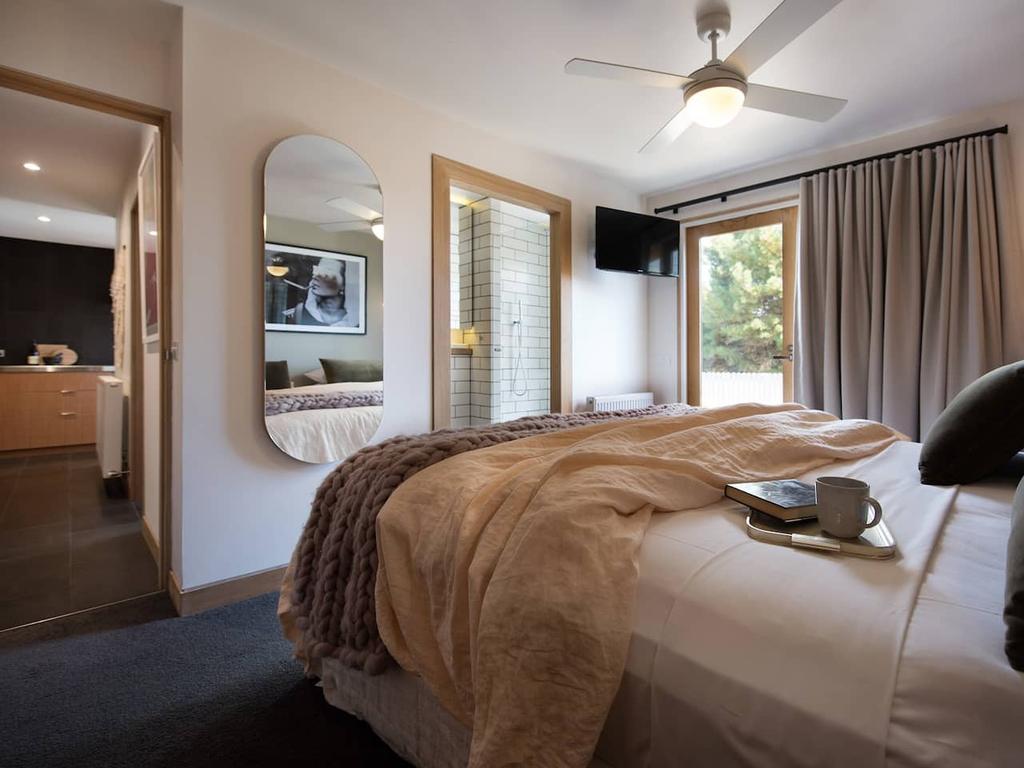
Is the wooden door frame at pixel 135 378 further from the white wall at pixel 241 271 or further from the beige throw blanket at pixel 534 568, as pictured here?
the beige throw blanket at pixel 534 568

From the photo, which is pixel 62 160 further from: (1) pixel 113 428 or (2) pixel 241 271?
(2) pixel 241 271

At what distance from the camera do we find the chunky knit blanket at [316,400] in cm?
231

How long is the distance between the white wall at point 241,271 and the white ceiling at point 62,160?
1.14m

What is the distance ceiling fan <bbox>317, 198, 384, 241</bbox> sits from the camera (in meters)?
2.56

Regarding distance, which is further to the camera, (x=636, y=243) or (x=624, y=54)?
(x=636, y=243)

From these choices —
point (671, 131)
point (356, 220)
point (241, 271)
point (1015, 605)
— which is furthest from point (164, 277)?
point (1015, 605)

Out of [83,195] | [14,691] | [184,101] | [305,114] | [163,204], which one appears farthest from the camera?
[83,195]

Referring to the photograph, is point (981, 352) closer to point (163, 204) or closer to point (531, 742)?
point (531, 742)

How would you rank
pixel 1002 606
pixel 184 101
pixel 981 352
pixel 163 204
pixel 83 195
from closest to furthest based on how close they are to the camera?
pixel 1002 606, pixel 184 101, pixel 163 204, pixel 981 352, pixel 83 195

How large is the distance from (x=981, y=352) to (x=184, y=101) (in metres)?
4.16

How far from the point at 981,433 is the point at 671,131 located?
1.89 meters

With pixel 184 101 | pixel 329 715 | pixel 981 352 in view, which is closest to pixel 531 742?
Answer: pixel 329 715

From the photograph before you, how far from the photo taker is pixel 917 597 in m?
0.68

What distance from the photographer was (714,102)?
2080mm
